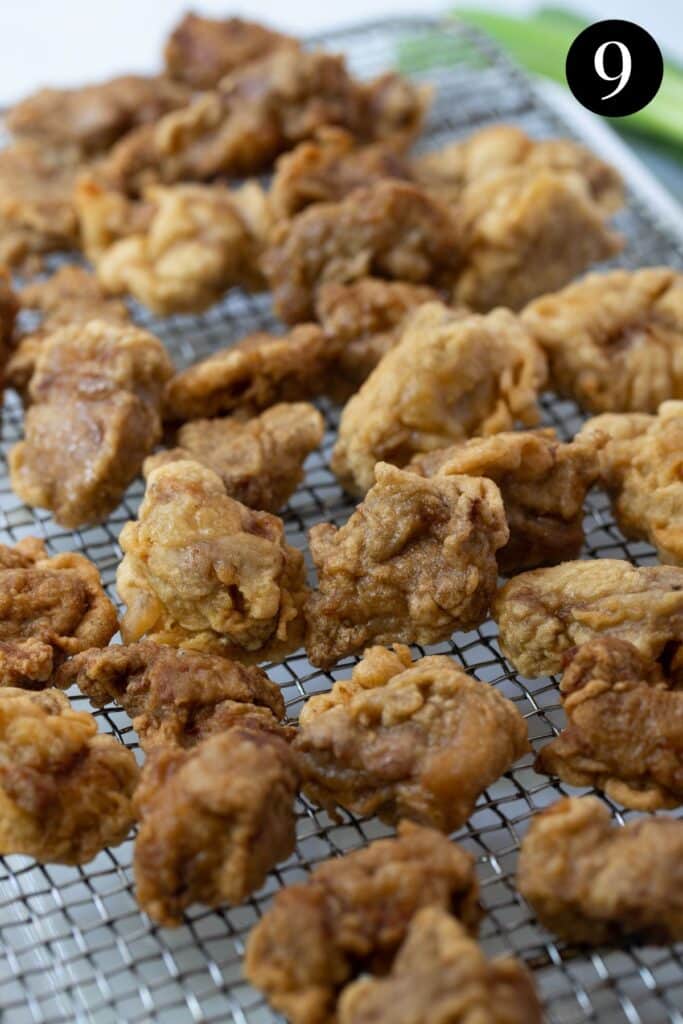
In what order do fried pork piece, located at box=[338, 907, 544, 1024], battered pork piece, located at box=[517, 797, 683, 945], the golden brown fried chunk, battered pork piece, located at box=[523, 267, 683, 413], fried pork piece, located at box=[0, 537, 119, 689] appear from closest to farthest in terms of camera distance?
1. fried pork piece, located at box=[338, 907, 544, 1024]
2. battered pork piece, located at box=[517, 797, 683, 945]
3. fried pork piece, located at box=[0, 537, 119, 689]
4. battered pork piece, located at box=[523, 267, 683, 413]
5. the golden brown fried chunk

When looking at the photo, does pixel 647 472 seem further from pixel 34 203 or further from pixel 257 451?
pixel 34 203

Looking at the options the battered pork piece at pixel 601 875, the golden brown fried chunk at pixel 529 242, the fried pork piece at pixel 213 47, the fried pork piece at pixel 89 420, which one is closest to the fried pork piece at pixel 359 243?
the golden brown fried chunk at pixel 529 242

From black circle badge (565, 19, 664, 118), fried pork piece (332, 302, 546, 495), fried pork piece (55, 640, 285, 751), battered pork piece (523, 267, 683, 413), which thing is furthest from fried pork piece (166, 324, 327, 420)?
black circle badge (565, 19, 664, 118)

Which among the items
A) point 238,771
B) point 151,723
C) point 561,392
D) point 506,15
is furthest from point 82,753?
point 506,15

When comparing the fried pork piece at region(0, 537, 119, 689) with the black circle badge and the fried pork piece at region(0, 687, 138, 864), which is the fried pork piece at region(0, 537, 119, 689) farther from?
the black circle badge

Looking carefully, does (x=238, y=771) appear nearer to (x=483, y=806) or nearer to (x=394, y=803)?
(x=394, y=803)

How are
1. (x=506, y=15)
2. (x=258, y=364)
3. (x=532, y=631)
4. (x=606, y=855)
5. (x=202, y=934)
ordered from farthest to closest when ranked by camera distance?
(x=506, y=15) → (x=258, y=364) → (x=532, y=631) → (x=202, y=934) → (x=606, y=855)
